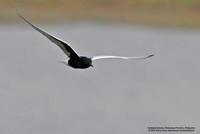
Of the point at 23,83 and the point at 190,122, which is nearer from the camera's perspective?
the point at 190,122

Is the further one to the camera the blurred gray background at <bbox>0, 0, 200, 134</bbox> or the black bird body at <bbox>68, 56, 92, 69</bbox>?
the blurred gray background at <bbox>0, 0, 200, 134</bbox>

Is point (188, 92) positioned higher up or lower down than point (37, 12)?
lower down

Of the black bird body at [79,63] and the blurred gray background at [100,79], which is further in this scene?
the blurred gray background at [100,79]

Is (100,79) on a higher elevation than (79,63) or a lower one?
higher

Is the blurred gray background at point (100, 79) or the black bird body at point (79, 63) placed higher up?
the blurred gray background at point (100, 79)

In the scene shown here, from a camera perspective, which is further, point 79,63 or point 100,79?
point 100,79

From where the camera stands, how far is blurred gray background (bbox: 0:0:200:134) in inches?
297

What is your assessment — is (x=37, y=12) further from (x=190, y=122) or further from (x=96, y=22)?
(x=190, y=122)

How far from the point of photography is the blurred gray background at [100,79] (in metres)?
7.54

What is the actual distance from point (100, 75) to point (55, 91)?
1041 millimetres

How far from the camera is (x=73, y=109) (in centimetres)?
789

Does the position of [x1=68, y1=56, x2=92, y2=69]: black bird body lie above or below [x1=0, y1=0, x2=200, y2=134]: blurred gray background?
below

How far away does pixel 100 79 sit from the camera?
367 inches

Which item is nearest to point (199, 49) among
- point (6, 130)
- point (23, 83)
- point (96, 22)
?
point (96, 22)
